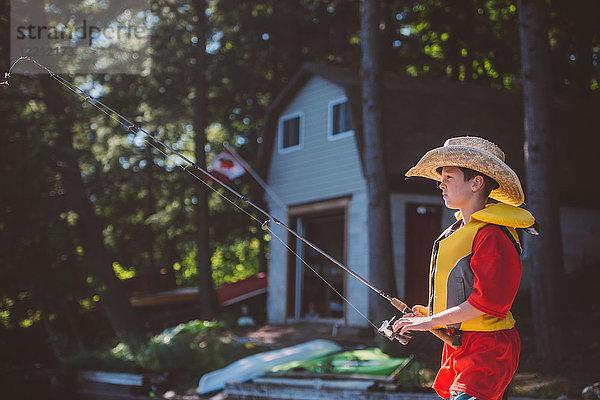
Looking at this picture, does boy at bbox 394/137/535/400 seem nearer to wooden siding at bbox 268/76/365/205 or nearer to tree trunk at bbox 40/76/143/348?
wooden siding at bbox 268/76/365/205

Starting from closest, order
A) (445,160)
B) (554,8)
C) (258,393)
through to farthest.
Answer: (445,160) → (258,393) → (554,8)

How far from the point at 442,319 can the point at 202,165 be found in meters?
16.0

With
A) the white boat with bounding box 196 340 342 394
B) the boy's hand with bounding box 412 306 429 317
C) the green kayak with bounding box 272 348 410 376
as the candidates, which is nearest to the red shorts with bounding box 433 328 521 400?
the boy's hand with bounding box 412 306 429 317

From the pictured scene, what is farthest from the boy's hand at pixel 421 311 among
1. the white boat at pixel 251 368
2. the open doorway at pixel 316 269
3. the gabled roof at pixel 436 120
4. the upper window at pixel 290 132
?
the upper window at pixel 290 132

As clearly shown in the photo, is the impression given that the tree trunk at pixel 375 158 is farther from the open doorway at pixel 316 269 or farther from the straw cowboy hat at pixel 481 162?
the straw cowboy hat at pixel 481 162

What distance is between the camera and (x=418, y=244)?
55.1 feet

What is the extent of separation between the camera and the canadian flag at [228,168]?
18.3m

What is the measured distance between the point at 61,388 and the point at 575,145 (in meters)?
12.7

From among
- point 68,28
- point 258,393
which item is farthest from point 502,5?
point 258,393

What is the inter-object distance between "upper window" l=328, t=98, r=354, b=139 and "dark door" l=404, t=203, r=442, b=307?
2.53 m

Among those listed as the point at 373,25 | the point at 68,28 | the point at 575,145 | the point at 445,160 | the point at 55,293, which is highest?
the point at 68,28

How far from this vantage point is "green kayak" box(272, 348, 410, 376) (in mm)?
9969

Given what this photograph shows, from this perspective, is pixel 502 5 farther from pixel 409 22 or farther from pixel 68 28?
pixel 68 28

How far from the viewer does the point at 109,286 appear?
663 inches
